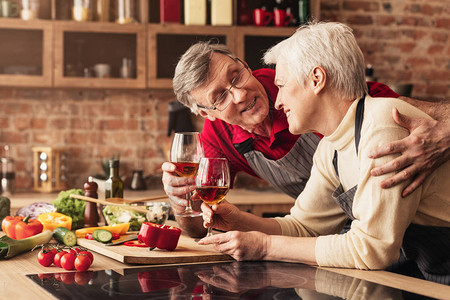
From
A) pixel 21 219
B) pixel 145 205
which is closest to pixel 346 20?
pixel 145 205

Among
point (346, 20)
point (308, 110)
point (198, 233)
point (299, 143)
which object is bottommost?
point (198, 233)

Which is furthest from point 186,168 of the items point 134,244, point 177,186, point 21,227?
point 21,227

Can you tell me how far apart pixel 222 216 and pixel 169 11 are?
2718 mm

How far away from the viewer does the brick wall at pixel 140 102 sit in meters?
4.40

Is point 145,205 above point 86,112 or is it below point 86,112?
below

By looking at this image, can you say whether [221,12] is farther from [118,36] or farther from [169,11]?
[118,36]

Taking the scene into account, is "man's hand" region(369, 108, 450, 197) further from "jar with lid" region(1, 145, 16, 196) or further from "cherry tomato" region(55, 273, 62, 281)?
"jar with lid" region(1, 145, 16, 196)

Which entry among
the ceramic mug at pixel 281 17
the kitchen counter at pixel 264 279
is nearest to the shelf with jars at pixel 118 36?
the ceramic mug at pixel 281 17

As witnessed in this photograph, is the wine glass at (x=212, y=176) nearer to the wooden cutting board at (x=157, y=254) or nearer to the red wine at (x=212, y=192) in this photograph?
the red wine at (x=212, y=192)

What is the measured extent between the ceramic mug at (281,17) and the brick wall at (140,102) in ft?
1.38

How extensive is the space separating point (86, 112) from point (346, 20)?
216cm

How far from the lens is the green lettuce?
6.91 feet

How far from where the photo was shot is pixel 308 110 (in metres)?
1.56

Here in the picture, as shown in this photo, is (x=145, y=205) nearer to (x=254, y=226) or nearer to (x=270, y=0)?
(x=254, y=226)
